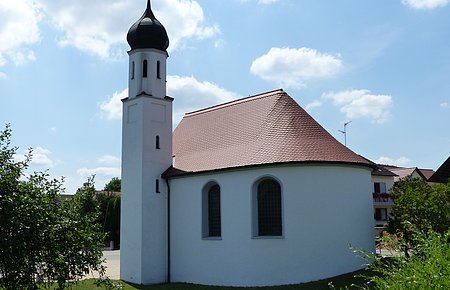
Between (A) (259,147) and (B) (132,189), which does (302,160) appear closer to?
(A) (259,147)

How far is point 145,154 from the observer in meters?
23.0

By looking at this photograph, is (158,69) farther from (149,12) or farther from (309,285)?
(309,285)

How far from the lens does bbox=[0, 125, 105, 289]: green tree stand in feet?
21.5

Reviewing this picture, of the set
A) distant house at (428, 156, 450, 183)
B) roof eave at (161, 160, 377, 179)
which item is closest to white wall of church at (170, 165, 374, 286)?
roof eave at (161, 160, 377, 179)

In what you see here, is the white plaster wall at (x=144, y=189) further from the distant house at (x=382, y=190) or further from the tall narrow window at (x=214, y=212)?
the distant house at (x=382, y=190)

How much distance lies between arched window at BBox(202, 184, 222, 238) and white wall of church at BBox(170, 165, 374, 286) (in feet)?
1.86

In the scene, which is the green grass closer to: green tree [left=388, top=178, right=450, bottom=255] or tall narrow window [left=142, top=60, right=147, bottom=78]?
green tree [left=388, top=178, right=450, bottom=255]

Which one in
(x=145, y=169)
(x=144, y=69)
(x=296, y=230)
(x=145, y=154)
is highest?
(x=144, y=69)

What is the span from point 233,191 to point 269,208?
1.70 meters

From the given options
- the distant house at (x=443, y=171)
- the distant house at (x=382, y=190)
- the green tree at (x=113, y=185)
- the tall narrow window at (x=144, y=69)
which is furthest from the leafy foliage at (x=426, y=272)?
the green tree at (x=113, y=185)

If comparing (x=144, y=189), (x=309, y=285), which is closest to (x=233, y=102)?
(x=144, y=189)

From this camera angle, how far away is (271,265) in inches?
758

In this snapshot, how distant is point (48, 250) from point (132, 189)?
16464mm

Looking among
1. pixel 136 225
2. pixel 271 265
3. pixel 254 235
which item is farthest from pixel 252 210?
pixel 136 225
